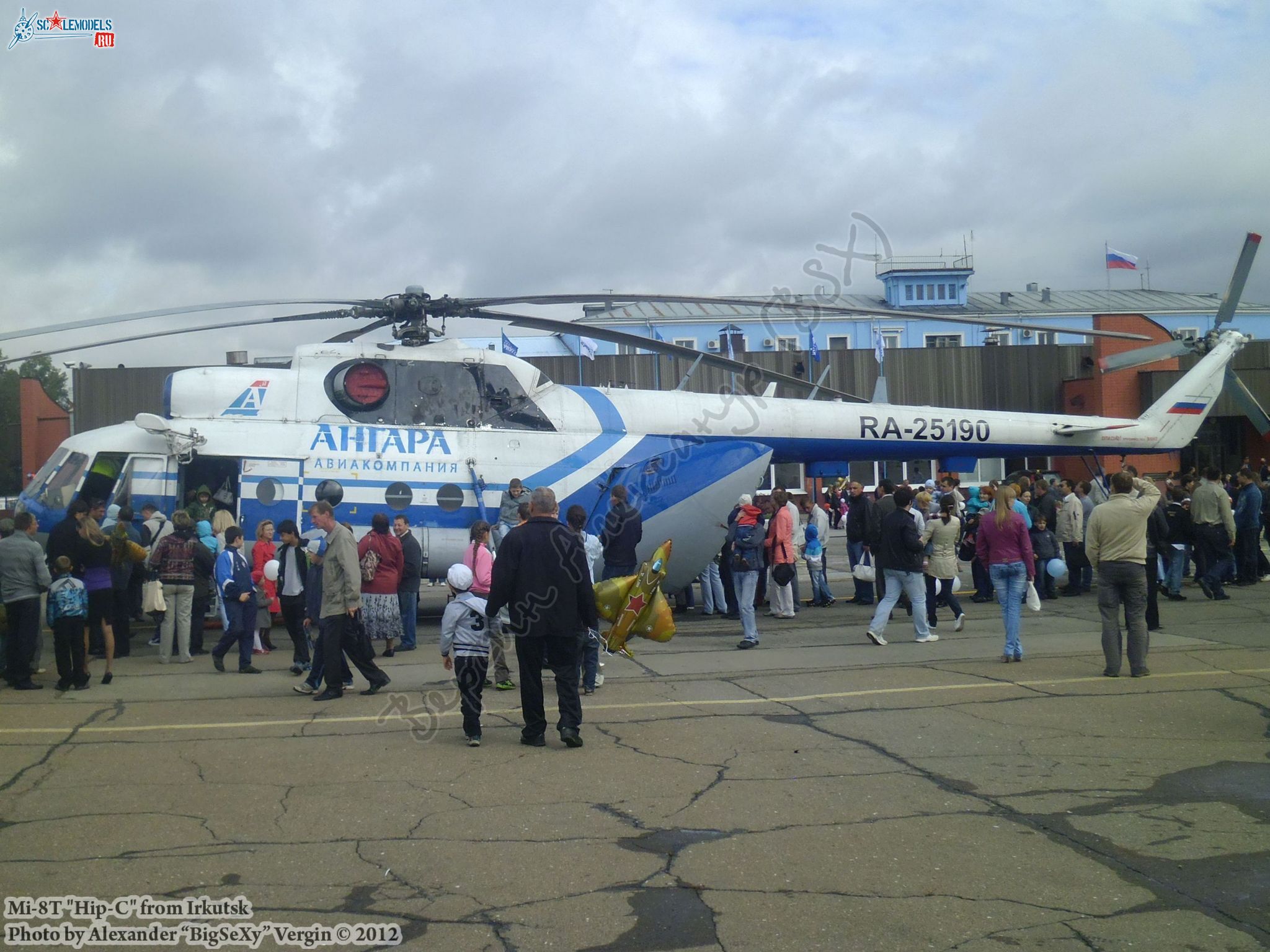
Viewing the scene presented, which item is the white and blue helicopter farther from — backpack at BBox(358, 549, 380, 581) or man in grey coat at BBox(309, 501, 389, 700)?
man in grey coat at BBox(309, 501, 389, 700)

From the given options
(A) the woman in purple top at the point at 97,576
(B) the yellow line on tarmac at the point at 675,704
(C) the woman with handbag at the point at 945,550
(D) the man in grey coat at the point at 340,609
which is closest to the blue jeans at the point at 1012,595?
(B) the yellow line on tarmac at the point at 675,704

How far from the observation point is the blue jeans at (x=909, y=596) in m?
11.6

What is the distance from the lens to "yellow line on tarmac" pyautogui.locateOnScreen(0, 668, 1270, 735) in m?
8.13

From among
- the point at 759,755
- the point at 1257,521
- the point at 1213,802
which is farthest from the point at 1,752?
the point at 1257,521

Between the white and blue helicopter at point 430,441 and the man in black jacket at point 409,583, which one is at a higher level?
the white and blue helicopter at point 430,441

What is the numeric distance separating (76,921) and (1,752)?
3694 mm

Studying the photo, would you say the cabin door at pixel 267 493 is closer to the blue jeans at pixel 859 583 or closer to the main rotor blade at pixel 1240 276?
the blue jeans at pixel 859 583

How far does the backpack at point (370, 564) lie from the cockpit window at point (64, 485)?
511cm

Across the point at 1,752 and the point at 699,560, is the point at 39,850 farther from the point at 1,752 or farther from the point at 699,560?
the point at 699,560

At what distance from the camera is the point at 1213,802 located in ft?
19.0

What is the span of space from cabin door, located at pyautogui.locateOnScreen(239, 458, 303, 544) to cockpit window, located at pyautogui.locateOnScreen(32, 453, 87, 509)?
1968mm

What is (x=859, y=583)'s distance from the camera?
15961 millimetres

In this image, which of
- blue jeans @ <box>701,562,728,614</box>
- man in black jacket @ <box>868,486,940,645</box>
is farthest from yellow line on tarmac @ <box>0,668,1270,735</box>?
blue jeans @ <box>701,562,728,614</box>

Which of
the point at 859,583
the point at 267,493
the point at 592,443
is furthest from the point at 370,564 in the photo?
the point at 859,583
